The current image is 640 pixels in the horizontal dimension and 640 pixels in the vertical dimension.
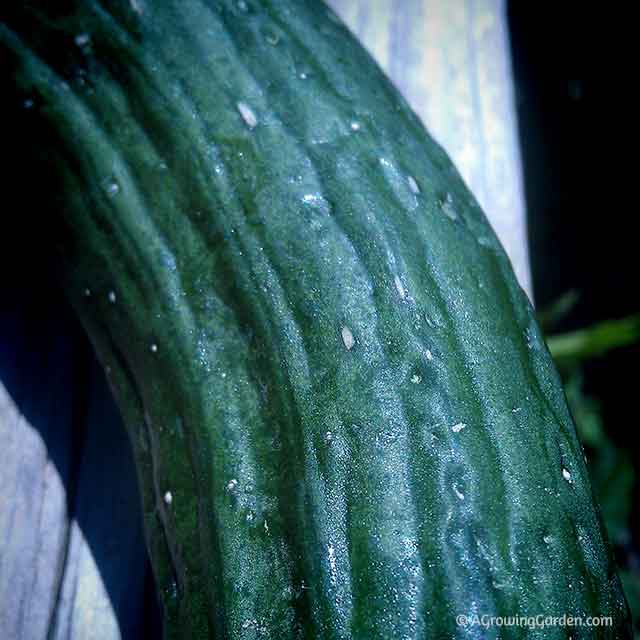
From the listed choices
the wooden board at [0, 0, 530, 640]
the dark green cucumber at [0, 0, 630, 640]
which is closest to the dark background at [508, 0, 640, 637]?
the wooden board at [0, 0, 530, 640]

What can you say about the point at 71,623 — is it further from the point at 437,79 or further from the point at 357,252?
the point at 437,79

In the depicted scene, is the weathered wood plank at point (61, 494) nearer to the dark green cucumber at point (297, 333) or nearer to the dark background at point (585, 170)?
the dark green cucumber at point (297, 333)

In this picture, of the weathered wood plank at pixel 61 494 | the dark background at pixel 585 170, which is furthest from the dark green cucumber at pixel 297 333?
the dark background at pixel 585 170

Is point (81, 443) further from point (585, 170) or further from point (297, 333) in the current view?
point (585, 170)

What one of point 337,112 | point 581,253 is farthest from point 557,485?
point 581,253

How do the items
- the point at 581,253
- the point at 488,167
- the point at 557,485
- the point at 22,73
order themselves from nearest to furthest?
the point at 557,485
the point at 22,73
the point at 488,167
the point at 581,253

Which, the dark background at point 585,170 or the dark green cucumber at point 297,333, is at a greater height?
the dark background at point 585,170

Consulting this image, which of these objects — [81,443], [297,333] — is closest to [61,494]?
[81,443]
